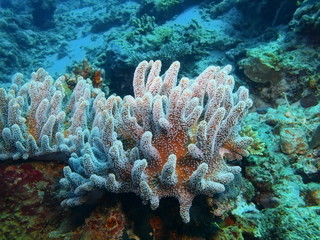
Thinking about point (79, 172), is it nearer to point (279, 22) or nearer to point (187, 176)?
point (187, 176)

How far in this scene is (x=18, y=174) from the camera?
2.77 m

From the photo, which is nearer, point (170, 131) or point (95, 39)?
point (170, 131)

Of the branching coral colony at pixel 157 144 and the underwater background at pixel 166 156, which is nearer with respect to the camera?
the branching coral colony at pixel 157 144

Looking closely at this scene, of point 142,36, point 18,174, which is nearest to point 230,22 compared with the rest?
point 142,36

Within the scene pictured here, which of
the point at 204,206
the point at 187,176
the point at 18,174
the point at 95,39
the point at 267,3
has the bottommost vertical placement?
the point at 95,39

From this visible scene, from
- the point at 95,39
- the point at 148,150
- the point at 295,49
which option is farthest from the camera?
the point at 95,39

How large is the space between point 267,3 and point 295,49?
4723 millimetres

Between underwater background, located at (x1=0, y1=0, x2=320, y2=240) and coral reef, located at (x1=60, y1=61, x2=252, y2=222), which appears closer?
coral reef, located at (x1=60, y1=61, x2=252, y2=222)

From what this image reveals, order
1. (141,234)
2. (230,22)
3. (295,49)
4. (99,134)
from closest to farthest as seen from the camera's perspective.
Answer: (141,234) → (99,134) → (295,49) → (230,22)

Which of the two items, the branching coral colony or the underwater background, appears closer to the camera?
the branching coral colony

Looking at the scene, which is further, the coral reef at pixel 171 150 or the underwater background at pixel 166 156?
the underwater background at pixel 166 156

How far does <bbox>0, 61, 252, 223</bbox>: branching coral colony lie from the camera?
6.66ft

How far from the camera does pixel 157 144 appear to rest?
7.27 feet

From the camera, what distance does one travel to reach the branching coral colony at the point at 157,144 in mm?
2031
